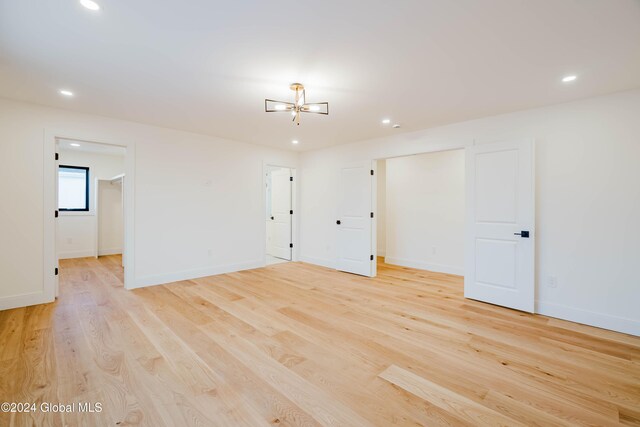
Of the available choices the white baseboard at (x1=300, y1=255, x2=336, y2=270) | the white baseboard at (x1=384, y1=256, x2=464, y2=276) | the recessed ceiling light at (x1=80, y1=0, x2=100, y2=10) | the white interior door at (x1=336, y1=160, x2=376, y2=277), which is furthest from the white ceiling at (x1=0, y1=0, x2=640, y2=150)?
the white baseboard at (x1=300, y1=255, x2=336, y2=270)

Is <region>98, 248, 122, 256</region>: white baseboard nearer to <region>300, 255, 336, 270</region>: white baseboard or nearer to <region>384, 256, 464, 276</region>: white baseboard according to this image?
<region>300, 255, 336, 270</region>: white baseboard

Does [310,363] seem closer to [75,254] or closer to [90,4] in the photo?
[90,4]

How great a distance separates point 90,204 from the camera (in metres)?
6.95

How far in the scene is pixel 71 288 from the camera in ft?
13.9

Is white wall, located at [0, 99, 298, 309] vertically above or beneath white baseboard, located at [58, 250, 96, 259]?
above

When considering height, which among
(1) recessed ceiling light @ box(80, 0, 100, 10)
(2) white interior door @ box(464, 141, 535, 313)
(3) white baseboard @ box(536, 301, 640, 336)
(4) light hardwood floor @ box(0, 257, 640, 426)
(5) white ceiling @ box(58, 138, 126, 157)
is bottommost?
(4) light hardwood floor @ box(0, 257, 640, 426)

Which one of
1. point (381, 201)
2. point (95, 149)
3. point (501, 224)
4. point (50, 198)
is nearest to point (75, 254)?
point (95, 149)

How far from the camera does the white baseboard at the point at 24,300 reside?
3.36 m

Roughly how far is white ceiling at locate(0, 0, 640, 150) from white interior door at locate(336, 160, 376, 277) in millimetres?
1763

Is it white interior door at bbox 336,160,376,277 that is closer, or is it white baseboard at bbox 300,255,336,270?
white interior door at bbox 336,160,376,277

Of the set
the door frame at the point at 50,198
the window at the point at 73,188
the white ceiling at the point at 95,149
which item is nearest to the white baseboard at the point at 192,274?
the door frame at the point at 50,198

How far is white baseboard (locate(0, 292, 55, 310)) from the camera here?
3.36m

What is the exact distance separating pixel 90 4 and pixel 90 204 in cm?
692

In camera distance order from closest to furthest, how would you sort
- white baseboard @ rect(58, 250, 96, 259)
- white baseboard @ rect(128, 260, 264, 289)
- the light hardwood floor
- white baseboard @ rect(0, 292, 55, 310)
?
the light hardwood floor, white baseboard @ rect(0, 292, 55, 310), white baseboard @ rect(128, 260, 264, 289), white baseboard @ rect(58, 250, 96, 259)
